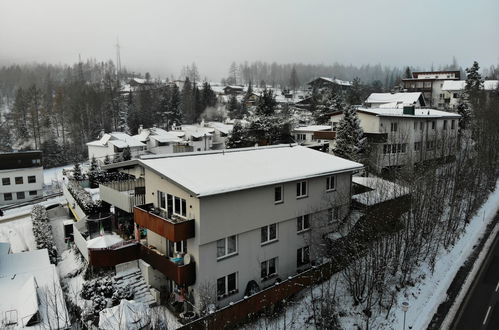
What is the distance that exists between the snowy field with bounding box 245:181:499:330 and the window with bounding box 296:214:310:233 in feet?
10.2

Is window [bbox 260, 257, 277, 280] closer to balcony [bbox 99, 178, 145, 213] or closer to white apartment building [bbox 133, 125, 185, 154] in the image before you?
balcony [bbox 99, 178, 145, 213]

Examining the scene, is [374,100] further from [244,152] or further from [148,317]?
[148,317]

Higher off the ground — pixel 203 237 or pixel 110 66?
pixel 110 66

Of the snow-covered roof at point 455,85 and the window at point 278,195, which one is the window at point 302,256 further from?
the snow-covered roof at point 455,85

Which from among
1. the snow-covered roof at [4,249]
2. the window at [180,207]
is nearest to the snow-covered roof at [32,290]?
the snow-covered roof at [4,249]

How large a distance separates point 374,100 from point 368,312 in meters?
Answer: 58.7

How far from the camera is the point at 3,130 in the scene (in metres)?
75.4

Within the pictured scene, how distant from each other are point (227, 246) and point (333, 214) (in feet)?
27.0

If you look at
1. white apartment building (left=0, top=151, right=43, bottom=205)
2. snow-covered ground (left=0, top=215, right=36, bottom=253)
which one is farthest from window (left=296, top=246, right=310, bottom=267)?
white apartment building (left=0, top=151, right=43, bottom=205)

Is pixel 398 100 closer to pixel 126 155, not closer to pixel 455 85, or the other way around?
pixel 455 85

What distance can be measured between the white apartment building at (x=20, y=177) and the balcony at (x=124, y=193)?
28.9 metres

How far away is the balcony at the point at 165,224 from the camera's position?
54.7ft

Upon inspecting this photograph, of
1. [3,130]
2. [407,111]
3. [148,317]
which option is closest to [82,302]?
[148,317]

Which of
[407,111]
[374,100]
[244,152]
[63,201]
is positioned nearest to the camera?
[244,152]
